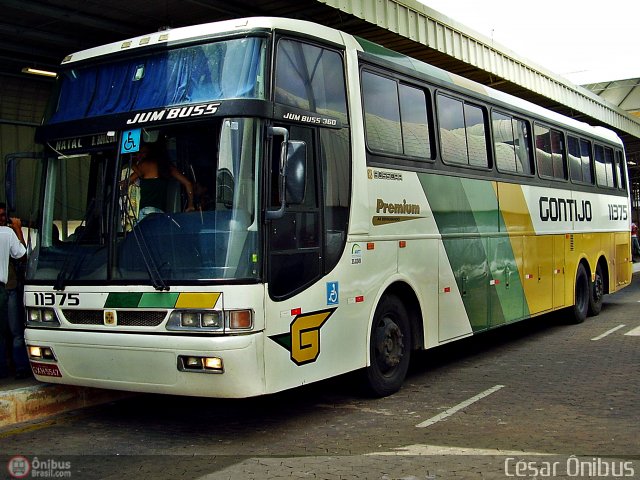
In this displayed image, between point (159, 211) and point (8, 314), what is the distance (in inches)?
114

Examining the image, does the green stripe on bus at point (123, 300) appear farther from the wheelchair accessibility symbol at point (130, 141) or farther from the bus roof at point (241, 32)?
the bus roof at point (241, 32)

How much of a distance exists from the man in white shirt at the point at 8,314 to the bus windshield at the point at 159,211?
50.5 inches

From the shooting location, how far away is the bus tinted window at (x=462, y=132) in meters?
8.78

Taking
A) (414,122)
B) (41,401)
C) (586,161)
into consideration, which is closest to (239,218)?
(41,401)

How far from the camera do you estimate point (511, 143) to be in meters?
10.7

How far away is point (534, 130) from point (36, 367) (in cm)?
810

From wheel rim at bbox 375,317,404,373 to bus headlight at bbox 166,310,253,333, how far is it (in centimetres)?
204

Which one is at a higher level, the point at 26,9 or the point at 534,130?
the point at 26,9

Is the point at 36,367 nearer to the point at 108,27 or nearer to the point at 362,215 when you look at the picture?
the point at 362,215

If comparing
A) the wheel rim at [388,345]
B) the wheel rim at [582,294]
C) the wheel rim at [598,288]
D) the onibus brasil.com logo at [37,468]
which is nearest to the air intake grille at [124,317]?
the onibus brasil.com logo at [37,468]

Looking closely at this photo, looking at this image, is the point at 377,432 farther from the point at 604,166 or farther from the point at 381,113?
the point at 604,166

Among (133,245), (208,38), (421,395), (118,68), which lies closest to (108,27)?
(118,68)

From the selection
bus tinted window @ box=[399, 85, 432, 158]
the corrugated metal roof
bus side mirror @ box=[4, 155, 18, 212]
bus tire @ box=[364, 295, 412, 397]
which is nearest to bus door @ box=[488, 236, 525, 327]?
bus tinted window @ box=[399, 85, 432, 158]

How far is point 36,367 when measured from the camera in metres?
6.65
